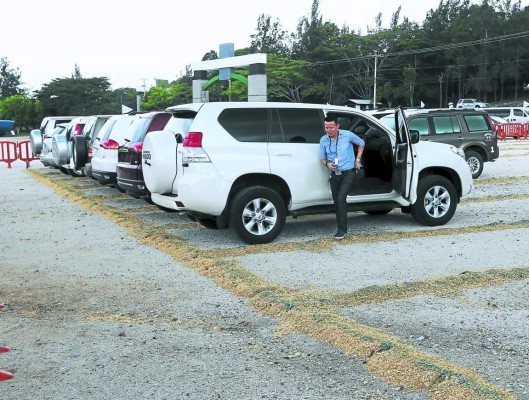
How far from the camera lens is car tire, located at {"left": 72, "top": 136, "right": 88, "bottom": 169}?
14.5 meters

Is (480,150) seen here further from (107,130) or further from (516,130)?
(516,130)

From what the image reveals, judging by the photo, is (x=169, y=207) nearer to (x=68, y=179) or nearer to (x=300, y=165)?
(x=300, y=165)

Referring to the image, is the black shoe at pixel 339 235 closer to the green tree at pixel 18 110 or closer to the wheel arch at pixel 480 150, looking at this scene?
the wheel arch at pixel 480 150

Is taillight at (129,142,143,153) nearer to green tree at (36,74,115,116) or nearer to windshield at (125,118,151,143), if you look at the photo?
windshield at (125,118,151,143)

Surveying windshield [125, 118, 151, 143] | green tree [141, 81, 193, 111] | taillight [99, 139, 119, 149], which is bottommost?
taillight [99, 139, 119, 149]

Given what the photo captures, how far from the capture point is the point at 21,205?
12.9 m

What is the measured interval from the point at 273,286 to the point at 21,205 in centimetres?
808

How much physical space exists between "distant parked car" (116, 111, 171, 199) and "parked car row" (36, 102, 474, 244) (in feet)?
0.27

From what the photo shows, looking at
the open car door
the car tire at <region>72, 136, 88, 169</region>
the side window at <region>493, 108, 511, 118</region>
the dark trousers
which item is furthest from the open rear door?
the side window at <region>493, 108, 511, 118</region>

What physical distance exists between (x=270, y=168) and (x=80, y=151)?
291 inches

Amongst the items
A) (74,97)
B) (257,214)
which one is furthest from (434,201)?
(74,97)

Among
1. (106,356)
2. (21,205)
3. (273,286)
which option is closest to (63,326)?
(106,356)

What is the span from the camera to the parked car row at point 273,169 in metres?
8.29

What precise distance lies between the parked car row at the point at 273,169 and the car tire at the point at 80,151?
5.03m
